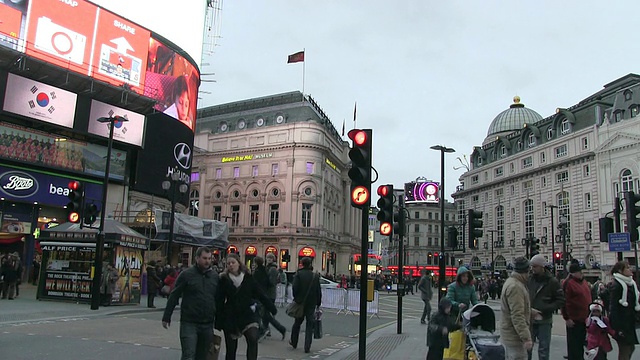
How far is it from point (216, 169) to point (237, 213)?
21.3ft

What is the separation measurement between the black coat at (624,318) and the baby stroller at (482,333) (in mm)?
2914

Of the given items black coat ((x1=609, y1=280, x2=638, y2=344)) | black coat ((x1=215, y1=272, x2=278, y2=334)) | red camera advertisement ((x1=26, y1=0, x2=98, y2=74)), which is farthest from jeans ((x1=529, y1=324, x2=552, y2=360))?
red camera advertisement ((x1=26, y1=0, x2=98, y2=74))

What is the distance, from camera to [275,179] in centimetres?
6178

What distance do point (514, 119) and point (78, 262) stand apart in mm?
85764

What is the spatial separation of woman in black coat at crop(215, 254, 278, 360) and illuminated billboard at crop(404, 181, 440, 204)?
74.7 ft

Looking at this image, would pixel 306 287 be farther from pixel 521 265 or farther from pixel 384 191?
pixel 521 265

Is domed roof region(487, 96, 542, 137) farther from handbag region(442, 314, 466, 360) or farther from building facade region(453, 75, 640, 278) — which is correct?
handbag region(442, 314, 466, 360)

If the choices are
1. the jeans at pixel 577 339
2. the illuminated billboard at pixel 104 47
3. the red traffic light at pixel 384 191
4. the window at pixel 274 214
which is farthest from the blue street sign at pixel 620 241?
the window at pixel 274 214

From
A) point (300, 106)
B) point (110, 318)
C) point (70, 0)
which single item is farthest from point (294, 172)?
point (110, 318)

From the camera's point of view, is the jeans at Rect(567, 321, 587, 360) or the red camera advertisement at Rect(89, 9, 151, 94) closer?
the jeans at Rect(567, 321, 587, 360)

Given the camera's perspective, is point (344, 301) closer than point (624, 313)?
No

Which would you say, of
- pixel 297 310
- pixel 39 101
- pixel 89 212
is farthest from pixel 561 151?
pixel 297 310

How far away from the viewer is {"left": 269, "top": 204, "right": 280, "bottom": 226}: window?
62.0 meters

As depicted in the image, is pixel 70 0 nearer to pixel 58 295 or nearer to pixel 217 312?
pixel 58 295
